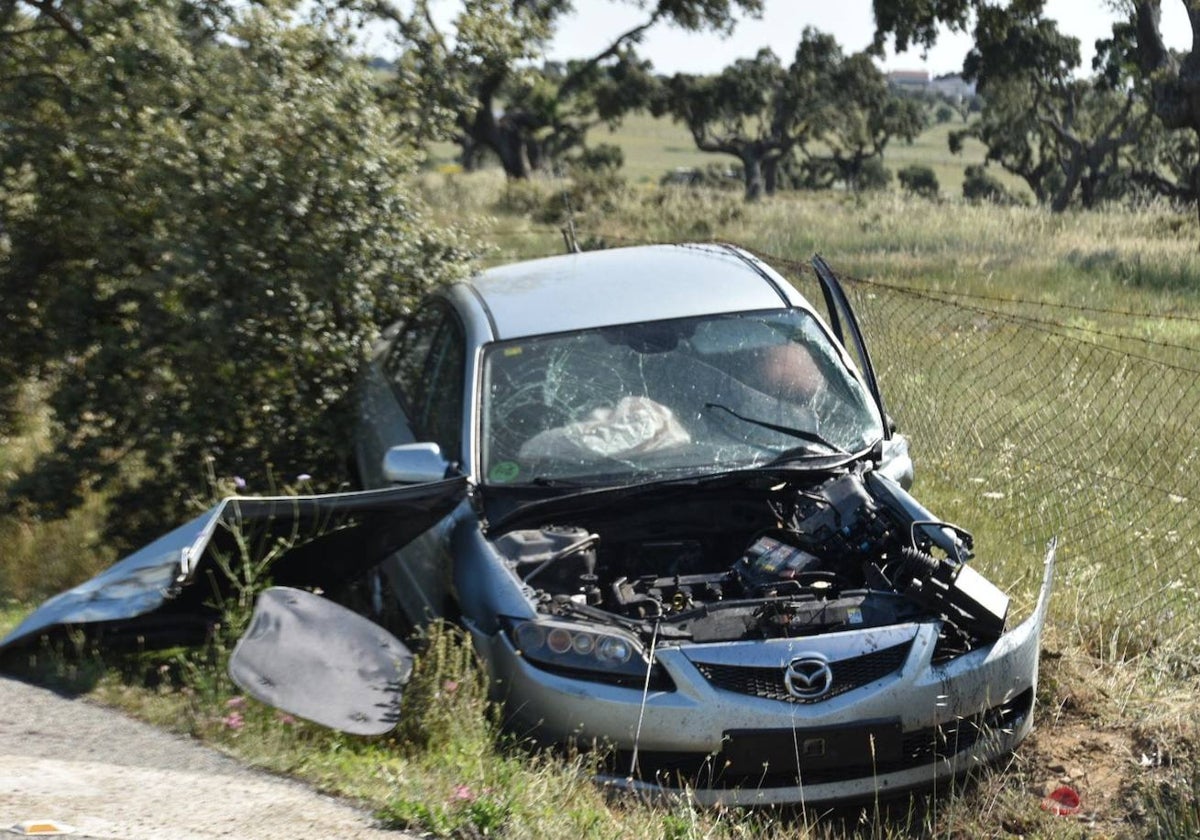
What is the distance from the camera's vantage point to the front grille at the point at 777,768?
4531 mm

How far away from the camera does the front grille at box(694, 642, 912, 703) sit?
15.0 ft

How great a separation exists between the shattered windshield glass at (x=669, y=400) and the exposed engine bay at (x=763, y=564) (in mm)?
181

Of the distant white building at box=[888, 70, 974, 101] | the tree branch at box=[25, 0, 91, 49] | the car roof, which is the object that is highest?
the tree branch at box=[25, 0, 91, 49]

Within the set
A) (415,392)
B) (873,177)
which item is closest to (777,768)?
(415,392)

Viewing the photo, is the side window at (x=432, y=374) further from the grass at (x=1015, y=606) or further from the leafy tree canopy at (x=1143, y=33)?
the leafy tree canopy at (x=1143, y=33)

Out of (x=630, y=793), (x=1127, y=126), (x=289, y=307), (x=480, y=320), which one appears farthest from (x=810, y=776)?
(x=1127, y=126)

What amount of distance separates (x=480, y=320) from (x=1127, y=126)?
3534 centimetres

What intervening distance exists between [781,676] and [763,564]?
933 millimetres

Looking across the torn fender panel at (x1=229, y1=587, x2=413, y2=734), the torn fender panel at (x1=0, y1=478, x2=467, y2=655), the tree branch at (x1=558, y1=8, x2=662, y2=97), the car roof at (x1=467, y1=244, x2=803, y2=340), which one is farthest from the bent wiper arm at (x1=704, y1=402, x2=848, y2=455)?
the tree branch at (x1=558, y1=8, x2=662, y2=97)

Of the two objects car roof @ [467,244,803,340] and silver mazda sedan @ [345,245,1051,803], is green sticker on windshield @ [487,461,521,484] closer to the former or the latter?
silver mazda sedan @ [345,245,1051,803]

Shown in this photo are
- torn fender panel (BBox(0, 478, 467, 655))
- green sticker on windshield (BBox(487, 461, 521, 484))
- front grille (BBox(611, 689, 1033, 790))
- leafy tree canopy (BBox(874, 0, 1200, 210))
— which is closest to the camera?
front grille (BBox(611, 689, 1033, 790))

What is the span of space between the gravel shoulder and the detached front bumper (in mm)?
826

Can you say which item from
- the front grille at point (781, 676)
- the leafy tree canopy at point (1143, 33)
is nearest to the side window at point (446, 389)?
the front grille at point (781, 676)

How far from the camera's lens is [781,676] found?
4.57 m
